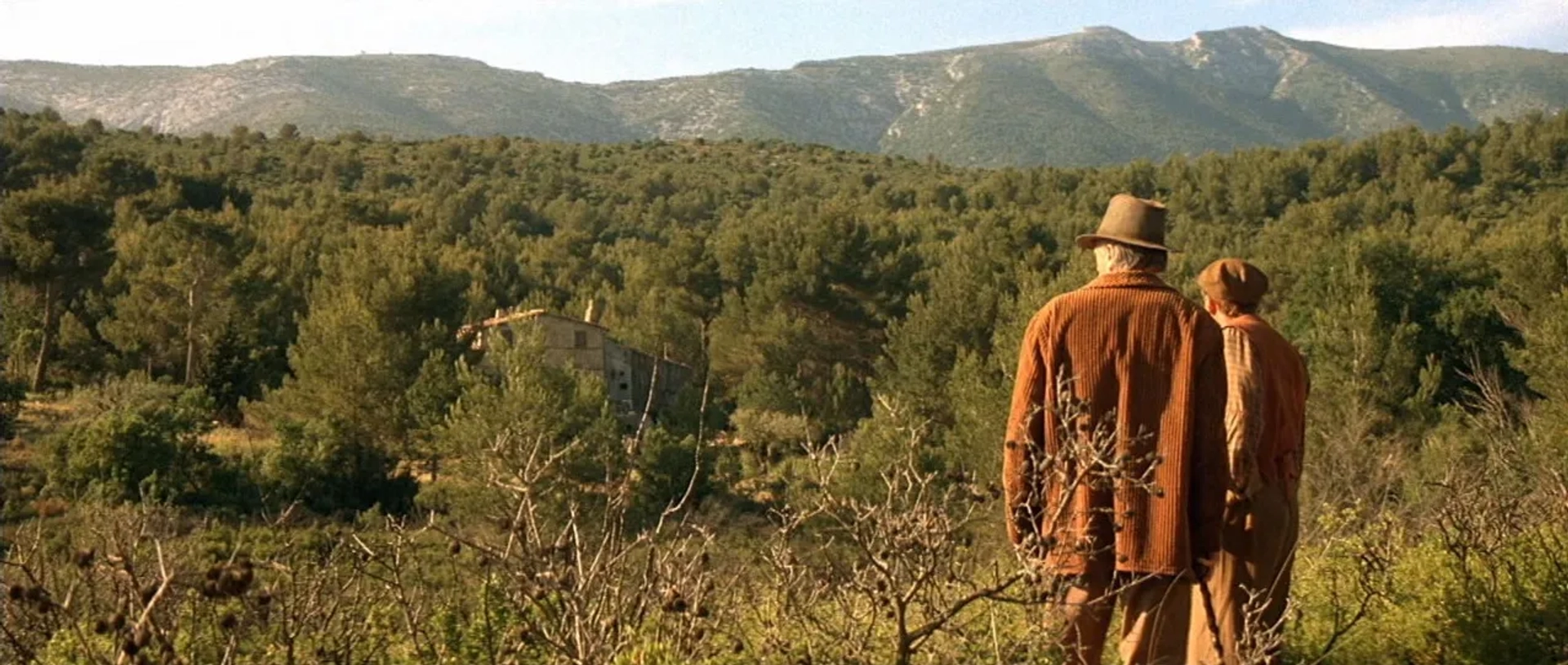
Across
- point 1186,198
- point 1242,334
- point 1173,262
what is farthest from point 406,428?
point 1186,198

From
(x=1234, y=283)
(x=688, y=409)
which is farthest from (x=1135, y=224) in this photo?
(x=688, y=409)

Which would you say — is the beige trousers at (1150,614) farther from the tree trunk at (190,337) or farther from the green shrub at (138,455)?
the tree trunk at (190,337)

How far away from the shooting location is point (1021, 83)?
17438 centimetres

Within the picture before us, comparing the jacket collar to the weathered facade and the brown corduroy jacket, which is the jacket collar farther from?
the weathered facade

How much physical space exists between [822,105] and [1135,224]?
620 ft

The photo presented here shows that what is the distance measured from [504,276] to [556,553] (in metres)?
37.2

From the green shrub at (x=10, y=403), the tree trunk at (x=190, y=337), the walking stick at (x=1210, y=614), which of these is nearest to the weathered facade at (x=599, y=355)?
the tree trunk at (x=190, y=337)

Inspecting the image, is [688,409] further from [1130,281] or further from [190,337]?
[1130,281]

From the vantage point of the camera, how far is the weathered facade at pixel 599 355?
105 feet

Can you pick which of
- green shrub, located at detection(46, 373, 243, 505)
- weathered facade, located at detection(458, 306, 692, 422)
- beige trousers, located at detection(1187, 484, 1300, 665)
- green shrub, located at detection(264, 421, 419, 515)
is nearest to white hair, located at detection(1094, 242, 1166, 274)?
beige trousers, located at detection(1187, 484, 1300, 665)

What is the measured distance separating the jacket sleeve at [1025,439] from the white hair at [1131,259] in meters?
Result: 0.24

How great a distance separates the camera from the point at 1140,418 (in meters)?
3.58

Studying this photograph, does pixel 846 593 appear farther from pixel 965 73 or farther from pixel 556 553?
pixel 965 73

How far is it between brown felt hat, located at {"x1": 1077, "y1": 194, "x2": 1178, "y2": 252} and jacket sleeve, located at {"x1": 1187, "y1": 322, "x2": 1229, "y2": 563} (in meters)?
0.28
